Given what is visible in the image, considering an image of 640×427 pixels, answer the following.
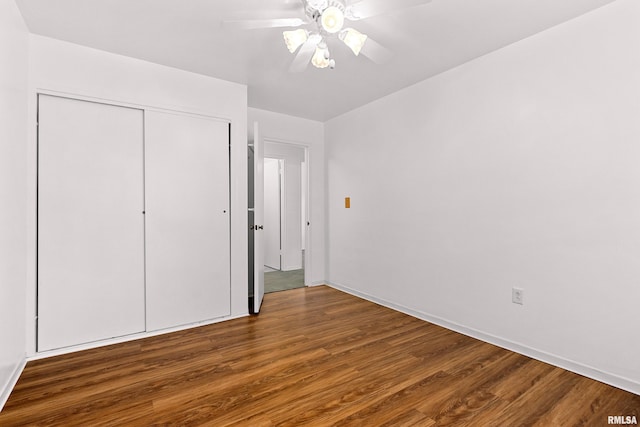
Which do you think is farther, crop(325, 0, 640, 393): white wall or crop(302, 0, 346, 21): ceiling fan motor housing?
crop(325, 0, 640, 393): white wall

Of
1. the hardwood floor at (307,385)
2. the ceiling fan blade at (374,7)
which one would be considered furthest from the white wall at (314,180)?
the ceiling fan blade at (374,7)

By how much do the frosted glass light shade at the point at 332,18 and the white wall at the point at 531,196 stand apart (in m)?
1.71

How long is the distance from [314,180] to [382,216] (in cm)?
135

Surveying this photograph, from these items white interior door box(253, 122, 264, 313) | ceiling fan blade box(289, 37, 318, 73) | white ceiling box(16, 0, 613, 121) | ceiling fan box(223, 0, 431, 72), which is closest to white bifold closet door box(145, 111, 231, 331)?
white interior door box(253, 122, 264, 313)

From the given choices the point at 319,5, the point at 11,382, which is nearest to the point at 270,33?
the point at 319,5

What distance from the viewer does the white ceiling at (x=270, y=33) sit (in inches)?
82.4

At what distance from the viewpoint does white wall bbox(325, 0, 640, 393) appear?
2037 millimetres

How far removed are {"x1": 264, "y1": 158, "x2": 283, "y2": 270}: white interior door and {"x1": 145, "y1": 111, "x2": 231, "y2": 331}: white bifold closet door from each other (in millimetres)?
2694

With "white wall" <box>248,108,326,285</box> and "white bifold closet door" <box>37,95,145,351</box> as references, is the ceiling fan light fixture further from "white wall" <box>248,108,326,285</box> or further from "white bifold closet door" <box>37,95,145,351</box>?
"white wall" <box>248,108,326,285</box>

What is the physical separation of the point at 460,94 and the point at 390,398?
2.66 metres

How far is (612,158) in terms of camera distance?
206 centimetres

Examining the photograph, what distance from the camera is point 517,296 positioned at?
8.36 ft

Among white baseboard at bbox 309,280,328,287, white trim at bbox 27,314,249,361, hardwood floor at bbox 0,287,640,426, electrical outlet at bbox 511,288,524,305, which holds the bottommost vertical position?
hardwood floor at bbox 0,287,640,426

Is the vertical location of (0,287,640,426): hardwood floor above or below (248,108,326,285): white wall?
below
